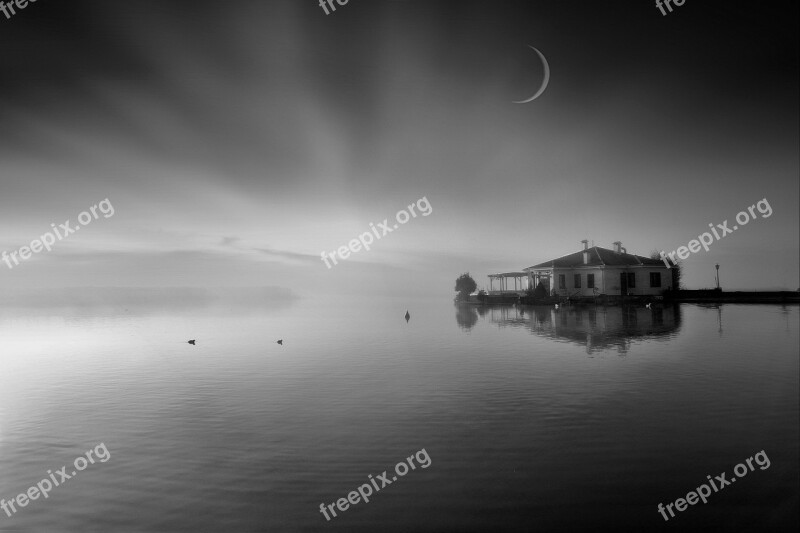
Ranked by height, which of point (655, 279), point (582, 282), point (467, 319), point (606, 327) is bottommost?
point (467, 319)

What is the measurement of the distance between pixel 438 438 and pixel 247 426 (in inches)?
197

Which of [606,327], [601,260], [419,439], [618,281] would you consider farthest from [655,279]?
[419,439]

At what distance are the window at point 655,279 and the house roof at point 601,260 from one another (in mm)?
1163

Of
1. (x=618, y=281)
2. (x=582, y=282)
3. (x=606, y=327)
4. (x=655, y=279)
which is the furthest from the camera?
(x=582, y=282)

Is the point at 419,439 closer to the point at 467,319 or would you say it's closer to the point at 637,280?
the point at 467,319

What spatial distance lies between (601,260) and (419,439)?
170 feet

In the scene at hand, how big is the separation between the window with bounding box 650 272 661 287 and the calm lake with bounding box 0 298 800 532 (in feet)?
111

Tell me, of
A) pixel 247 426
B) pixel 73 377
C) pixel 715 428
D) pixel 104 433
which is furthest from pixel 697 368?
pixel 73 377

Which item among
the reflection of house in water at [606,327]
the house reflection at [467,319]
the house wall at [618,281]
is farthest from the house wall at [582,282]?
the house reflection at [467,319]

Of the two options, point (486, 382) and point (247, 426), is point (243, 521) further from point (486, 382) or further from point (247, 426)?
point (486, 382)

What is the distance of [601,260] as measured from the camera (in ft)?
189

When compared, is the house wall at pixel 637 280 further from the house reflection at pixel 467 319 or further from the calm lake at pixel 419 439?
the calm lake at pixel 419 439

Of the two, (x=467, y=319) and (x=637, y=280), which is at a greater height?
(x=637, y=280)

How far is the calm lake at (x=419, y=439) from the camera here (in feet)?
26.0
